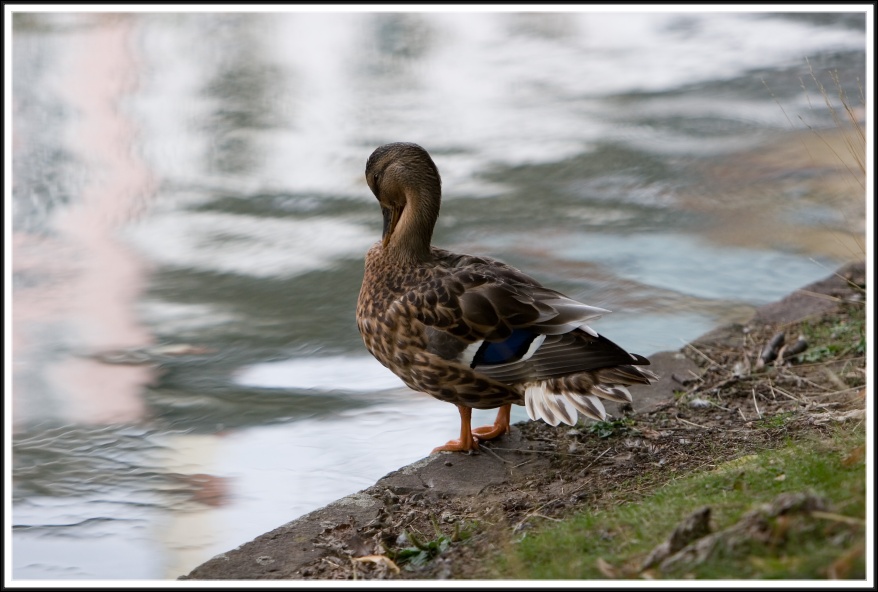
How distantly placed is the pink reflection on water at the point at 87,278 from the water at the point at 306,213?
0.9 inches

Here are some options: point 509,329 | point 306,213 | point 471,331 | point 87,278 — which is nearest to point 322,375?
point 471,331

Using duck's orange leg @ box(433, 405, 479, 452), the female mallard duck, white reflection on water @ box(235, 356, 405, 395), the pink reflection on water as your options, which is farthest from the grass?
the pink reflection on water

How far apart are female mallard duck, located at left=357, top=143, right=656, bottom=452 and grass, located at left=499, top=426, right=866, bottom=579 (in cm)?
57

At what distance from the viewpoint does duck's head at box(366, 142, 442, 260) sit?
4.64 m

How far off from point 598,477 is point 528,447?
0.49 m

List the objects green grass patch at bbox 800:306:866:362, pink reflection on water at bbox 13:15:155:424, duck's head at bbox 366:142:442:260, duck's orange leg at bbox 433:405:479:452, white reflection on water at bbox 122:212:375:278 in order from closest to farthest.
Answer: duck's orange leg at bbox 433:405:479:452, duck's head at bbox 366:142:442:260, green grass patch at bbox 800:306:866:362, pink reflection on water at bbox 13:15:155:424, white reflection on water at bbox 122:212:375:278

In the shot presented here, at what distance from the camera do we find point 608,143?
8.42 m

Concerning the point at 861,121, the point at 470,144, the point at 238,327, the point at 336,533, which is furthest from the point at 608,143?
the point at 336,533

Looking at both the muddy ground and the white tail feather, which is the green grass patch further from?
the white tail feather

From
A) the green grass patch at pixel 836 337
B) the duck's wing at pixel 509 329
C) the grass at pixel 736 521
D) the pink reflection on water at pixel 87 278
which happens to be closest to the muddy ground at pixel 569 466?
the green grass patch at pixel 836 337

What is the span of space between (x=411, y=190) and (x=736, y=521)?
2.18 meters

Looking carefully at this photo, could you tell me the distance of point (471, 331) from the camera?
14.1ft

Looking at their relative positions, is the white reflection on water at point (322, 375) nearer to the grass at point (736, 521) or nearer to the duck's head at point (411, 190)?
the duck's head at point (411, 190)

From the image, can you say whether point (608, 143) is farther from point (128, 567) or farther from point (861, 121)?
point (128, 567)
